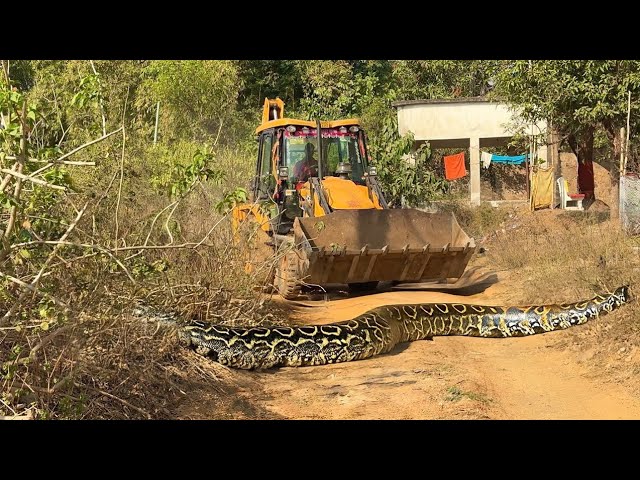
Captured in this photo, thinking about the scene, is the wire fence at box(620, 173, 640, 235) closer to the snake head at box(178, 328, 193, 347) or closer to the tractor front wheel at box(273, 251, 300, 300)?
the tractor front wheel at box(273, 251, 300, 300)

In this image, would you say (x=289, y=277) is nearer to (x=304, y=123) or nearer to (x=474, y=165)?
(x=304, y=123)

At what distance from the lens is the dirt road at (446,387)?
6551mm

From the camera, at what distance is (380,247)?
1244 cm

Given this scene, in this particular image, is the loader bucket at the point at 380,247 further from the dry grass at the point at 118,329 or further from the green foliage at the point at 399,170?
the green foliage at the point at 399,170

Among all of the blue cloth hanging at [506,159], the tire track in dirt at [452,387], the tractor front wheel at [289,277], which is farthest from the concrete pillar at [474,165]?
the tire track in dirt at [452,387]

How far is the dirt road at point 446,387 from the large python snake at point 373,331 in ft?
0.47

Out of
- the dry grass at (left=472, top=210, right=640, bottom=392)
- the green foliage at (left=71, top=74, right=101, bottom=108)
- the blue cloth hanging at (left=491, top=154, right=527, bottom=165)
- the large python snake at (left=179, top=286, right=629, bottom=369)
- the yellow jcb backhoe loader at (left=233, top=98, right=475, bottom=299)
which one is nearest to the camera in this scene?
the green foliage at (left=71, top=74, right=101, bottom=108)

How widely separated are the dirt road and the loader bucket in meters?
2.51

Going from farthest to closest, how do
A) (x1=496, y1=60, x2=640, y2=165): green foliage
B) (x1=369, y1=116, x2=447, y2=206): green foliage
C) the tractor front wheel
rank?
(x1=369, y1=116, x2=447, y2=206): green foliage
(x1=496, y1=60, x2=640, y2=165): green foliage
the tractor front wheel

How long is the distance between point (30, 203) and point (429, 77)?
32494 mm

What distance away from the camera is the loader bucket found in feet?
38.7

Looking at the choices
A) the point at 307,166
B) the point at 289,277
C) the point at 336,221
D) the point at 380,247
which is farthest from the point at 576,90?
the point at 289,277

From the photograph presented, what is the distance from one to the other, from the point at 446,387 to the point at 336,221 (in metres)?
5.24

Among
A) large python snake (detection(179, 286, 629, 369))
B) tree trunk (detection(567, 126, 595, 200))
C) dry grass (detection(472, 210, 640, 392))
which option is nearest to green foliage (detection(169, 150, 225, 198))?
large python snake (detection(179, 286, 629, 369))
